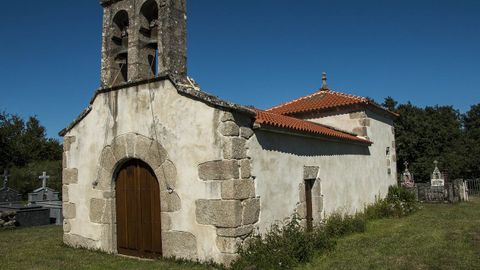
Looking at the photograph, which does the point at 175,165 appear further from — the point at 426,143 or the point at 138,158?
the point at 426,143

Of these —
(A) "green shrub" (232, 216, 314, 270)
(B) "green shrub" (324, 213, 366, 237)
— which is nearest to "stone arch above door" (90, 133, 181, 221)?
(A) "green shrub" (232, 216, 314, 270)

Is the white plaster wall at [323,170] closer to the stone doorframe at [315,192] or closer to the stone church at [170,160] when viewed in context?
the stone church at [170,160]

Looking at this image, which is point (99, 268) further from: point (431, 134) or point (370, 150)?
point (431, 134)

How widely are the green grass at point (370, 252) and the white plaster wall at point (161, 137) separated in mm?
612

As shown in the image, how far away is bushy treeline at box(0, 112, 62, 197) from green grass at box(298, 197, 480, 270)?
19.9 m

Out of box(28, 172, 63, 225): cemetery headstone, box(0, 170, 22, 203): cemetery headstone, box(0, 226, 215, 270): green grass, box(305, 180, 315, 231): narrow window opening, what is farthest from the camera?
box(0, 170, 22, 203): cemetery headstone

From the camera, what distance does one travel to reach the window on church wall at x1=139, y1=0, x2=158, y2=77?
7.89 m

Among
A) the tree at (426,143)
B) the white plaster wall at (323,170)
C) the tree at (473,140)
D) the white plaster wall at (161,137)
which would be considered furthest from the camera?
the tree at (426,143)

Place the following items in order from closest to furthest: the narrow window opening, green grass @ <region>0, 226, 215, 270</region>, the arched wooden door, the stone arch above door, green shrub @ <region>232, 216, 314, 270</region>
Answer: green shrub @ <region>232, 216, 314, 270</region> → green grass @ <region>0, 226, 215, 270</region> → the stone arch above door → the arched wooden door → the narrow window opening

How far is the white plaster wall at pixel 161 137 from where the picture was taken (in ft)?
21.8

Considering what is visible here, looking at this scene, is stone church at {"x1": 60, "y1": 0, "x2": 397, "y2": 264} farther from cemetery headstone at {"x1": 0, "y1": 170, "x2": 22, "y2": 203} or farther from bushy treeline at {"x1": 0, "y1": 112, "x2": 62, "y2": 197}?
bushy treeline at {"x1": 0, "y1": 112, "x2": 62, "y2": 197}

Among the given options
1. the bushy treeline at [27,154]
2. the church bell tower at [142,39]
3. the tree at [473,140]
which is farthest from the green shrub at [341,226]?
the tree at [473,140]

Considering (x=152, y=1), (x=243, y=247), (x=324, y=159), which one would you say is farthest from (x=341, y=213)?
(x=152, y=1)

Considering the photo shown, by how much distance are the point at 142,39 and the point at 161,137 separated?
2.09m
